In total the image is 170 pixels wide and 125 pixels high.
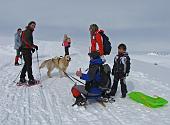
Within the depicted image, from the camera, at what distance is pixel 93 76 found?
786 cm

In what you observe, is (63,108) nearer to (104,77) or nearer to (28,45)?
(104,77)

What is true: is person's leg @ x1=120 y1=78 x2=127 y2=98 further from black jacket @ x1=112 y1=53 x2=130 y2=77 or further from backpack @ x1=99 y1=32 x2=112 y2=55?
backpack @ x1=99 y1=32 x2=112 y2=55

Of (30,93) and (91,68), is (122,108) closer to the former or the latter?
(91,68)

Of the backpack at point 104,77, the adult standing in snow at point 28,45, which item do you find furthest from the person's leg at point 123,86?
the adult standing in snow at point 28,45

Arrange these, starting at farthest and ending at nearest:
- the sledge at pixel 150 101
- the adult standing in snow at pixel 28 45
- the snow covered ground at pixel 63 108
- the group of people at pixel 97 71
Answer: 1. the adult standing in snow at pixel 28 45
2. the sledge at pixel 150 101
3. the group of people at pixel 97 71
4. the snow covered ground at pixel 63 108

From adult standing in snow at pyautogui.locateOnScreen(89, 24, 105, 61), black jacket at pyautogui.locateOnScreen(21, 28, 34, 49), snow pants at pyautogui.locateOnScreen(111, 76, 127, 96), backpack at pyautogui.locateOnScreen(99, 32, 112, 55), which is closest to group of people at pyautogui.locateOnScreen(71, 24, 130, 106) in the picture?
snow pants at pyautogui.locateOnScreen(111, 76, 127, 96)

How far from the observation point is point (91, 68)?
7879 mm

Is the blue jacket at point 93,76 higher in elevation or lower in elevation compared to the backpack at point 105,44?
lower

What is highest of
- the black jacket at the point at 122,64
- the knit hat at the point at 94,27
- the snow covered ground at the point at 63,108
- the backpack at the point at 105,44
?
the knit hat at the point at 94,27

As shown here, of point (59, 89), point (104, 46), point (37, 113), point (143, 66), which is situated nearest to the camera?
point (37, 113)

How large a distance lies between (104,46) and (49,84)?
8.44 ft

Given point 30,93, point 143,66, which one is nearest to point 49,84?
point 30,93

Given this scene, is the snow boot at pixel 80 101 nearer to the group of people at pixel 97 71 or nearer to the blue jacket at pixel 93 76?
the group of people at pixel 97 71

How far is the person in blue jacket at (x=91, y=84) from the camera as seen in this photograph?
7.86 meters
